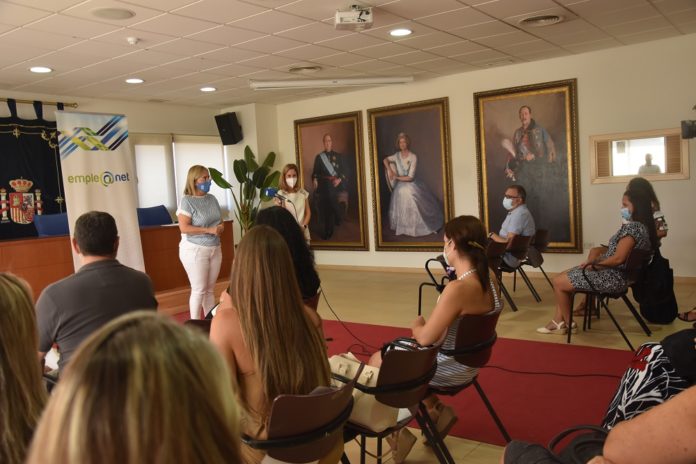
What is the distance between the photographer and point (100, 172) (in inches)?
276

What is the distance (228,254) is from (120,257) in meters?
1.62

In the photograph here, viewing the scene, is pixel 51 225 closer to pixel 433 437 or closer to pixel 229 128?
pixel 229 128

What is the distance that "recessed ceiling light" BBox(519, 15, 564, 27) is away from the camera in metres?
5.93

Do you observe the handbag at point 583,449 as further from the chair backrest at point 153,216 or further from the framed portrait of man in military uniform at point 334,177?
the chair backrest at point 153,216

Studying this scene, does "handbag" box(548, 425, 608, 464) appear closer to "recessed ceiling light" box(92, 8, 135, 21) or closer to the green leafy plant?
"recessed ceiling light" box(92, 8, 135, 21)

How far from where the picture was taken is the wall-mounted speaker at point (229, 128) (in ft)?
35.0

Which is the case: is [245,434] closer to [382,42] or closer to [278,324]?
[278,324]

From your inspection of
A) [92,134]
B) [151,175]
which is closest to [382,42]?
[92,134]

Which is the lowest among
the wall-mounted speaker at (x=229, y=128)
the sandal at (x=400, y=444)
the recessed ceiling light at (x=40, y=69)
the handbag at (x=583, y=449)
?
the sandal at (x=400, y=444)

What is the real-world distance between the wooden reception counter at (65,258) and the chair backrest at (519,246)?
3.74 m

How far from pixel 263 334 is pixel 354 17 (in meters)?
3.83

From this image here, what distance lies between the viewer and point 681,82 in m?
7.12

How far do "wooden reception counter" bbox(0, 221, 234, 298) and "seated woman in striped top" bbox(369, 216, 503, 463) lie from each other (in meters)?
4.36

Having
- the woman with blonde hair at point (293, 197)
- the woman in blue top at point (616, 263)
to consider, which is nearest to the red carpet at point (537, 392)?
the woman in blue top at point (616, 263)
